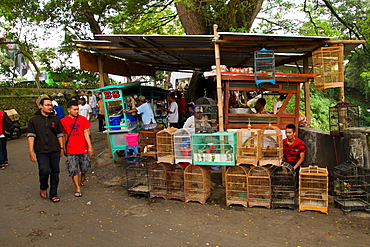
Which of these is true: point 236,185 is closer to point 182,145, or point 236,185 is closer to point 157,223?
point 182,145

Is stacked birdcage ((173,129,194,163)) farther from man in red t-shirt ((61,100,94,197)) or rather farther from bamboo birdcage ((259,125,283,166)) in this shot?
man in red t-shirt ((61,100,94,197))

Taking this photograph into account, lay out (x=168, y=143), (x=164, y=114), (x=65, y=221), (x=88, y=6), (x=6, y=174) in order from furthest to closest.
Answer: (x=88, y=6)
(x=164, y=114)
(x=6, y=174)
(x=168, y=143)
(x=65, y=221)

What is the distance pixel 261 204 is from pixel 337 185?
5.41 ft

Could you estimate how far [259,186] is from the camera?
5.55 m

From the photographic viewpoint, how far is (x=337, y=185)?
581 centimetres

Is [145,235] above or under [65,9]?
under

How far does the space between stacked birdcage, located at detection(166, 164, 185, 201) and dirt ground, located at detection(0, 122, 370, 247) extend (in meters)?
0.21

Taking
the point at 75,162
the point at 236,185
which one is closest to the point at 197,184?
the point at 236,185


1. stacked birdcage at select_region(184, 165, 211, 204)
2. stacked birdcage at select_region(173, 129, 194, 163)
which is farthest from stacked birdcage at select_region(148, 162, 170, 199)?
stacked birdcage at select_region(184, 165, 211, 204)

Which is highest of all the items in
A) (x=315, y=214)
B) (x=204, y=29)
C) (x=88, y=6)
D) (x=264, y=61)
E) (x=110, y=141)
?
(x=88, y=6)

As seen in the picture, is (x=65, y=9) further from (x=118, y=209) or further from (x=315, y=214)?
(x=315, y=214)

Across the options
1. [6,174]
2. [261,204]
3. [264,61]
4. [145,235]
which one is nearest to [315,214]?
[261,204]

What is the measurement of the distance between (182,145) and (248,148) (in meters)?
1.35

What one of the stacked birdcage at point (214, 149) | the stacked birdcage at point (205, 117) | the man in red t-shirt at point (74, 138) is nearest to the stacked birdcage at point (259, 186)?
the stacked birdcage at point (214, 149)
